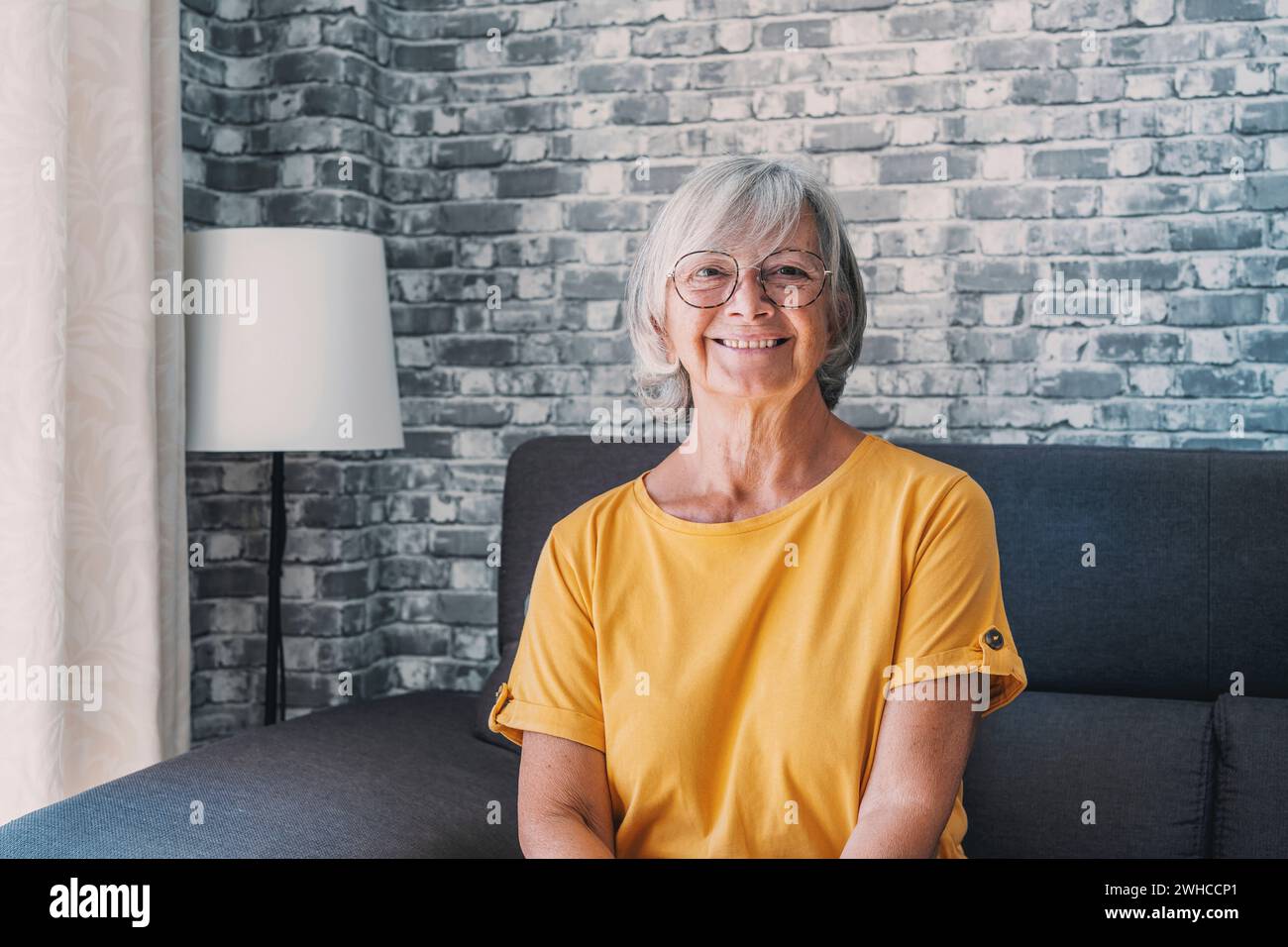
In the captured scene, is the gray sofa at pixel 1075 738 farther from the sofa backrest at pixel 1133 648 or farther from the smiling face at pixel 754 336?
the smiling face at pixel 754 336

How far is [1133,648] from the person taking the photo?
1.82m

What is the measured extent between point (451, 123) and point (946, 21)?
109 centimetres

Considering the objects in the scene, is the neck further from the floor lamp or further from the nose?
the floor lamp

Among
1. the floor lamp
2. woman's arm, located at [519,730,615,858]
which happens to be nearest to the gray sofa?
woman's arm, located at [519,730,615,858]

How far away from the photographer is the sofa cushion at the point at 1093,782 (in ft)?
5.41

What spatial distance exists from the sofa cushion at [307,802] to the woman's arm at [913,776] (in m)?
0.70

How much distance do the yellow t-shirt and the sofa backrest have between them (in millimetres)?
481

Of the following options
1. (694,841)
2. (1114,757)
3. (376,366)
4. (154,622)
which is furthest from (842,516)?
(154,622)

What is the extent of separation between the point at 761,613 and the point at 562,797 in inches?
11.7

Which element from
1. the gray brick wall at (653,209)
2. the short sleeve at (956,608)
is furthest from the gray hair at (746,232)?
the gray brick wall at (653,209)

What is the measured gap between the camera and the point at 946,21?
7.64ft

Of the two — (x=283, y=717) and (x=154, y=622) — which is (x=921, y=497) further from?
(x=283, y=717)

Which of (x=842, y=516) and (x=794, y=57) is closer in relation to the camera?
(x=842, y=516)

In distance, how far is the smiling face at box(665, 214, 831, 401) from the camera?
4.25 feet
